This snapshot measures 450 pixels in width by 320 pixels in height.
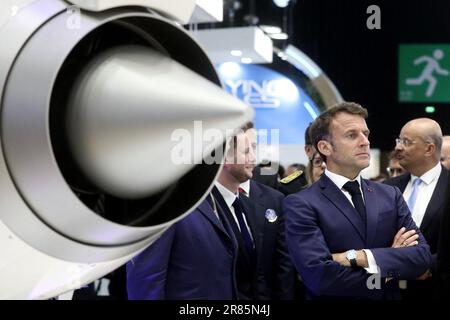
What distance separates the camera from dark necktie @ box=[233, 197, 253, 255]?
107 cm

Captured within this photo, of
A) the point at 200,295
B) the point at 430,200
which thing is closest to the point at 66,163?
the point at 200,295

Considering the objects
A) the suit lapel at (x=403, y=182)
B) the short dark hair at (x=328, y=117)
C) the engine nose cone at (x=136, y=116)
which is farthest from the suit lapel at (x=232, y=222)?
the engine nose cone at (x=136, y=116)

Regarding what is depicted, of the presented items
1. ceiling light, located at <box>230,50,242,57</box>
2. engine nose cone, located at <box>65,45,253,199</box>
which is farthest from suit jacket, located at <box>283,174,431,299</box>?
engine nose cone, located at <box>65,45,253,199</box>

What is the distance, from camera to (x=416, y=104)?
1.64m

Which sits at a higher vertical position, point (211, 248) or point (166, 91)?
point (166, 91)

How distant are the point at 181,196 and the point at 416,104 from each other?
1.43m

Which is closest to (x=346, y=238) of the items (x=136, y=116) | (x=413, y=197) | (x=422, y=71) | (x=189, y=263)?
(x=413, y=197)

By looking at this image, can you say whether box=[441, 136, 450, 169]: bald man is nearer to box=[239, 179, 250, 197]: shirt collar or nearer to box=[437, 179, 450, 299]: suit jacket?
box=[437, 179, 450, 299]: suit jacket

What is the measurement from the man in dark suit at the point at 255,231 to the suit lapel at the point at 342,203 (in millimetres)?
143

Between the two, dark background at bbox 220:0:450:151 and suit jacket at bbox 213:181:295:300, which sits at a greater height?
dark background at bbox 220:0:450:151

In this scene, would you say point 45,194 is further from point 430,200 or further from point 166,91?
point 430,200

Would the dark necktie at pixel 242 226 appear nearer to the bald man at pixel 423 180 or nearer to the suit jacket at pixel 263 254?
the suit jacket at pixel 263 254

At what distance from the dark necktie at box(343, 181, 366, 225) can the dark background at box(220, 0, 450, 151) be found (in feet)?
0.34

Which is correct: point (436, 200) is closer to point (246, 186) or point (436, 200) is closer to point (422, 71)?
point (246, 186)
